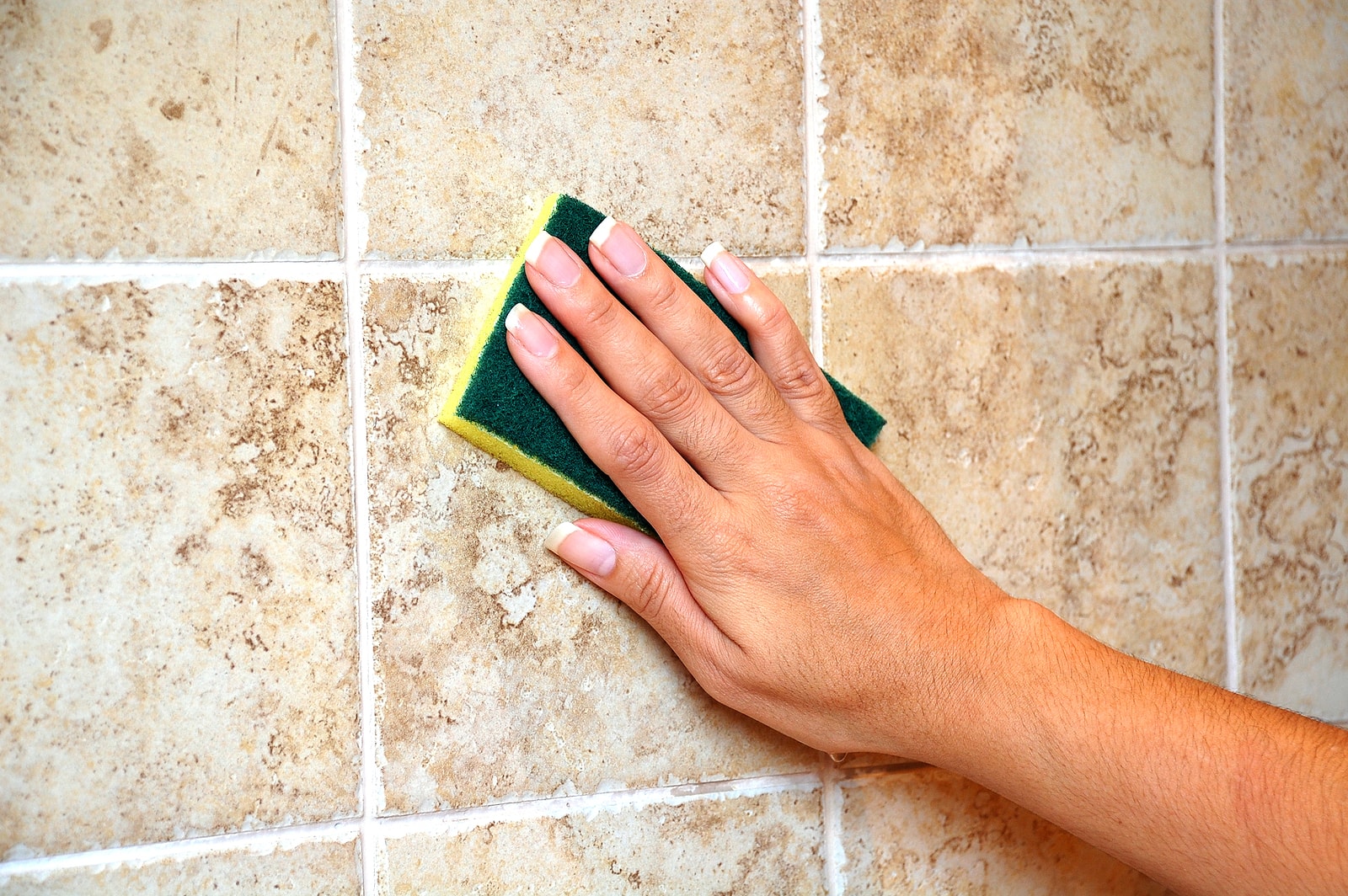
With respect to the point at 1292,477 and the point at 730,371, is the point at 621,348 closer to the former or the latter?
the point at 730,371

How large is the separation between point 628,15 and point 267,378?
1.28 feet

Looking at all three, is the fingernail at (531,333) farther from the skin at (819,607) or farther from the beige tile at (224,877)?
the beige tile at (224,877)

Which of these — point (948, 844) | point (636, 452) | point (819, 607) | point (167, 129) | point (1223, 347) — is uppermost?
point (167, 129)

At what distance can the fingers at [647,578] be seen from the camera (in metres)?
0.65

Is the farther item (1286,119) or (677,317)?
(1286,119)


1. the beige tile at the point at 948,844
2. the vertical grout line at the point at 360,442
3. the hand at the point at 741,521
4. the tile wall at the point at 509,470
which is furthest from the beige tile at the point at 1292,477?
the vertical grout line at the point at 360,442

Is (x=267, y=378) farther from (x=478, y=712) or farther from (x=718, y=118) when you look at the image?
(x=718, y=118)

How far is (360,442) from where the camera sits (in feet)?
2.15

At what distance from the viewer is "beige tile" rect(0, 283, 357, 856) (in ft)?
1.98

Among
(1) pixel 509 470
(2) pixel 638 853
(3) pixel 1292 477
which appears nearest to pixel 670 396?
(1) pixel 509 470

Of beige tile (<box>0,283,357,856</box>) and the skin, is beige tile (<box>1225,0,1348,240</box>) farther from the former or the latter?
beige tile (<box>0,283,357,856</box>)

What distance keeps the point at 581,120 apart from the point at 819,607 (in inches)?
16.2

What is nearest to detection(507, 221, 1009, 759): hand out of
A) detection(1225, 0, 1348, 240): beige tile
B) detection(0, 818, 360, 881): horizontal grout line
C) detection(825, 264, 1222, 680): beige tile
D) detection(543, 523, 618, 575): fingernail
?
detection(543, 523, 618, 575): fingernail

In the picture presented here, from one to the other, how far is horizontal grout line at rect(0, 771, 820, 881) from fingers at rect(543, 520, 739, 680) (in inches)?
4.9
